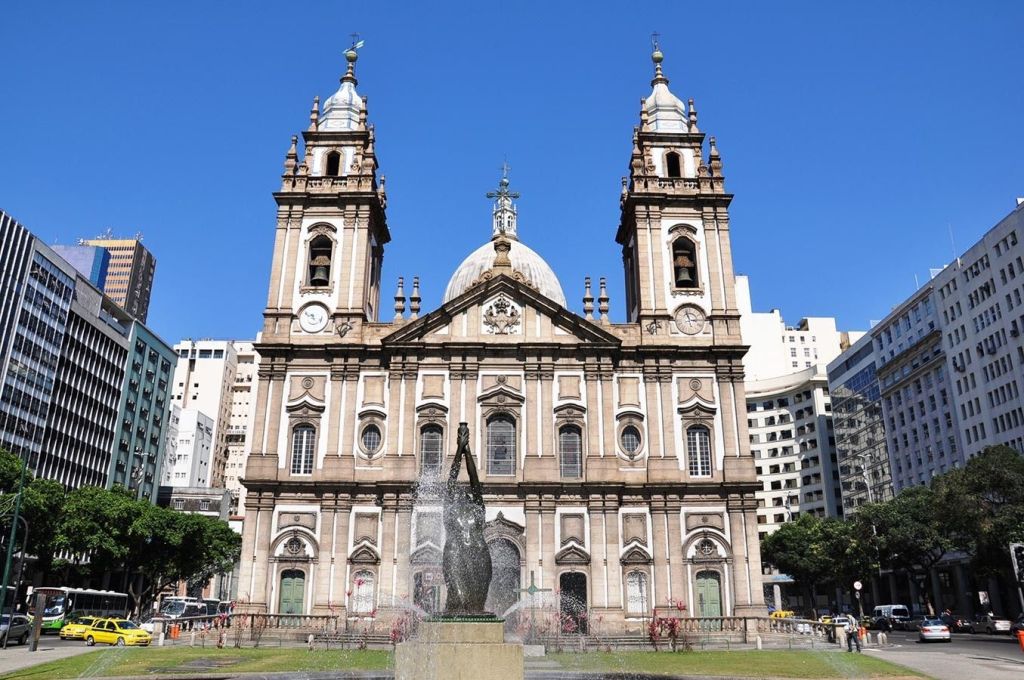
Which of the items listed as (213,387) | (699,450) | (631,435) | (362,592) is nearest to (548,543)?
(631,435)

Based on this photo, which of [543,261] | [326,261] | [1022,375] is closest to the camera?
[326,261]

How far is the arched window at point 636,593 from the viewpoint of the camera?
3372 cm

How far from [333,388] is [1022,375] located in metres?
39.6

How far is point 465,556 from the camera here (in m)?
13.9

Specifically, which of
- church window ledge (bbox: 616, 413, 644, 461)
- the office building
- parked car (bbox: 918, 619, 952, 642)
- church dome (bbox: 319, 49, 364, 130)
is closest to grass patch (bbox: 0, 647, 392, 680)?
church window ledge (bbox: 616, 413, 644, 461)

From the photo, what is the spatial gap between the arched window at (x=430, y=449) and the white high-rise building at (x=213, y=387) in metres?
77.6

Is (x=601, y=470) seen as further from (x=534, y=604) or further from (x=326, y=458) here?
(x=326, y=458)

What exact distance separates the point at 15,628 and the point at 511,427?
66.5 ft

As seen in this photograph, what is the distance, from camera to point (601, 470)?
35.2 meters

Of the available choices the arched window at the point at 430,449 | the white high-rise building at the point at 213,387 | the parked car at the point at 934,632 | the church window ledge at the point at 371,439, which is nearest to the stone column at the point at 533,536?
the arched window at the point at 430,449

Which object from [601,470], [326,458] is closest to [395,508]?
[326,458]

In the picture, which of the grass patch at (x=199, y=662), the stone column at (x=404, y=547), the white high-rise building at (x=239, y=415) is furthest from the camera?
the white high-rise building at (x=239, y=415)

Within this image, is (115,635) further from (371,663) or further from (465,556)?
(465,556)

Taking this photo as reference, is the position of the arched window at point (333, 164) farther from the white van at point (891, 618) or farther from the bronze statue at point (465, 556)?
the white van at point (891, 618)
